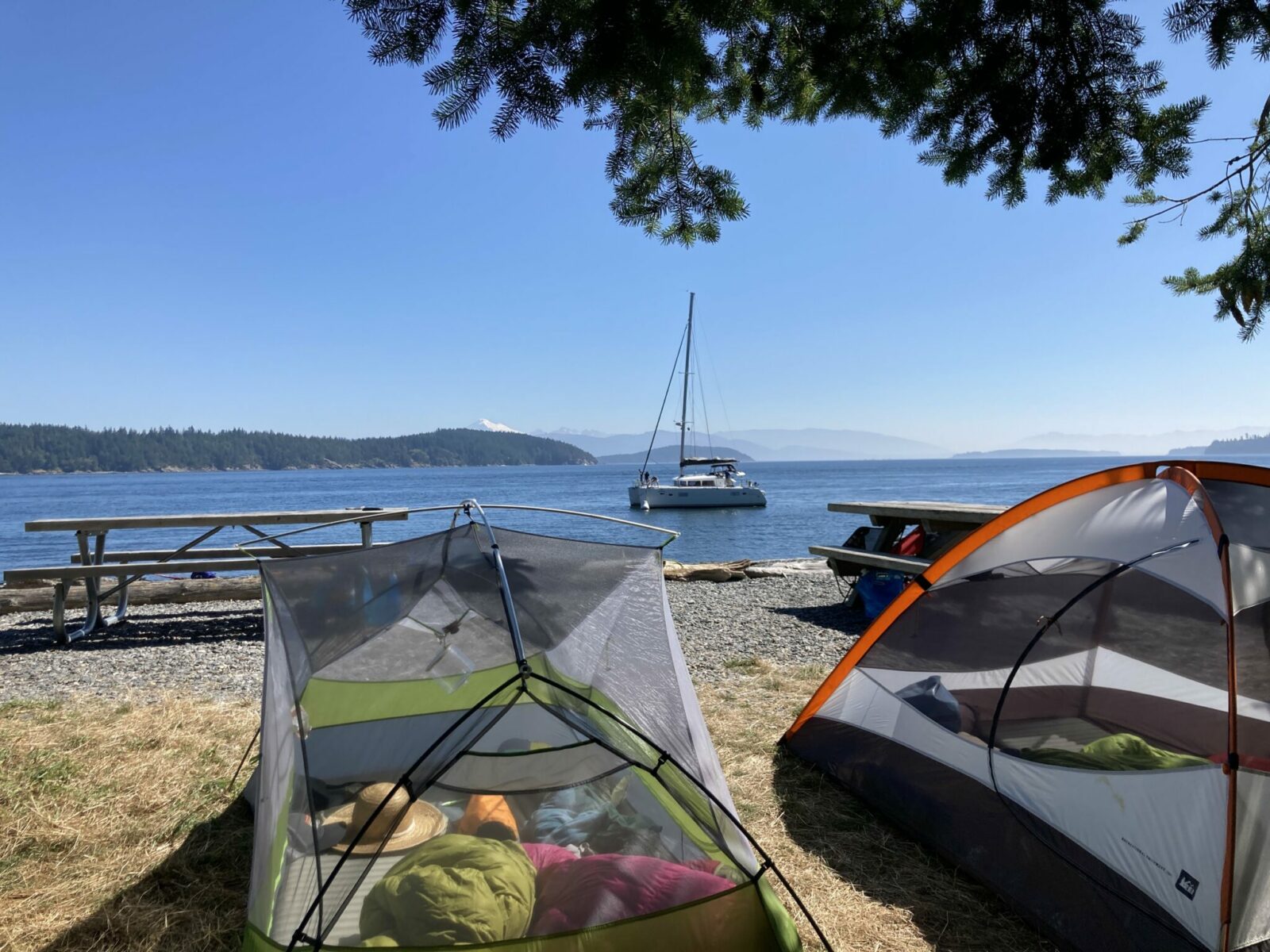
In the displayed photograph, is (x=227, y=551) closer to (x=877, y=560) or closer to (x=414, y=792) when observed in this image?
(x=877, y=560)

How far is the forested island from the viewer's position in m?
131

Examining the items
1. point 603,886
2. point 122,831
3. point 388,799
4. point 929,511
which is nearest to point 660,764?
point 603,886

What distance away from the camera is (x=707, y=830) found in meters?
2.75

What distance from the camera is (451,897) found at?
2381 mm

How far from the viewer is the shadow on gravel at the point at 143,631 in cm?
784

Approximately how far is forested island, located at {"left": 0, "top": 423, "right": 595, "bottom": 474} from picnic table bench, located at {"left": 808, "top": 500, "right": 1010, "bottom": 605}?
154087mm

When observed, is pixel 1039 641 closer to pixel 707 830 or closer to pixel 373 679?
pixel 707 830

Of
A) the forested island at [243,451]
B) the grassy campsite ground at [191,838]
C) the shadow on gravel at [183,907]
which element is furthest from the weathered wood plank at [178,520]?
the forested island at [243,451]

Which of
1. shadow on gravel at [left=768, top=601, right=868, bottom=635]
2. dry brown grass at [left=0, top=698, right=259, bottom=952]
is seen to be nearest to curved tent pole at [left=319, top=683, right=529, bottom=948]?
dry brown grass at [left=0, top=698, right=259, bottom=952]

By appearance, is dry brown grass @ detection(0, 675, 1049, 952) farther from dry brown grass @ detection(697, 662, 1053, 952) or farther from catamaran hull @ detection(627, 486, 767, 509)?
catamaran hull @ detection(627, 486, 767, 509)

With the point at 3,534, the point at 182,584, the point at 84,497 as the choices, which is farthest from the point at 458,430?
the point at 182,584

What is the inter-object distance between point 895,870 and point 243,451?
173 meters

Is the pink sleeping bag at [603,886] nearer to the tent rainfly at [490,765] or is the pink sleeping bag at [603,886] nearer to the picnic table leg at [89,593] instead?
the tent rainfly at [490,765]

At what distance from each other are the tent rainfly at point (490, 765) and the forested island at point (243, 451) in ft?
515
